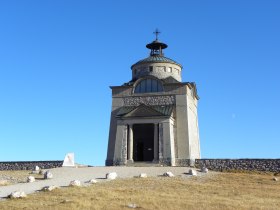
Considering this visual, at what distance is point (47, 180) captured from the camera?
24.3 m

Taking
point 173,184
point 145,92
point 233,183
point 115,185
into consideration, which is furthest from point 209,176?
point 145,92

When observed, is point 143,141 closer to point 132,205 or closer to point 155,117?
point 155,117

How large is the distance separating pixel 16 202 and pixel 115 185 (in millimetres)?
6644

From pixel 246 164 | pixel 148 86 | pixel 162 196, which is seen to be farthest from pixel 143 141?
pixel 162 196

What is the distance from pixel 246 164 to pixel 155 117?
9405mm

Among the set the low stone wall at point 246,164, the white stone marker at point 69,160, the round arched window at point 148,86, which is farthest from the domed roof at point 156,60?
the white stone marker at point 69,160

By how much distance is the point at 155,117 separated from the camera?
124 ft

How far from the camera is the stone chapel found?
37.8 metres

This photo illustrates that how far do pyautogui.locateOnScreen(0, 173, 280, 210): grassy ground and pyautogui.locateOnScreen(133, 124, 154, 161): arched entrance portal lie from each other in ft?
57.9

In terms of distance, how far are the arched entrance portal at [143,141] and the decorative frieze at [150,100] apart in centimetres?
293

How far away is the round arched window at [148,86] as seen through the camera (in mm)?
40719

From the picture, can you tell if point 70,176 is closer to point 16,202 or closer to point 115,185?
point 115,185

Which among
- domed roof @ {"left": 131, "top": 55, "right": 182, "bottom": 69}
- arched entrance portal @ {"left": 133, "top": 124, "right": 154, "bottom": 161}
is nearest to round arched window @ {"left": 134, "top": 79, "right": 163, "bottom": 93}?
domed roof @ {"left": 131, "top": 55, "right": 182, "bottom": 69}

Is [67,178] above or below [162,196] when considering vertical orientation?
above
